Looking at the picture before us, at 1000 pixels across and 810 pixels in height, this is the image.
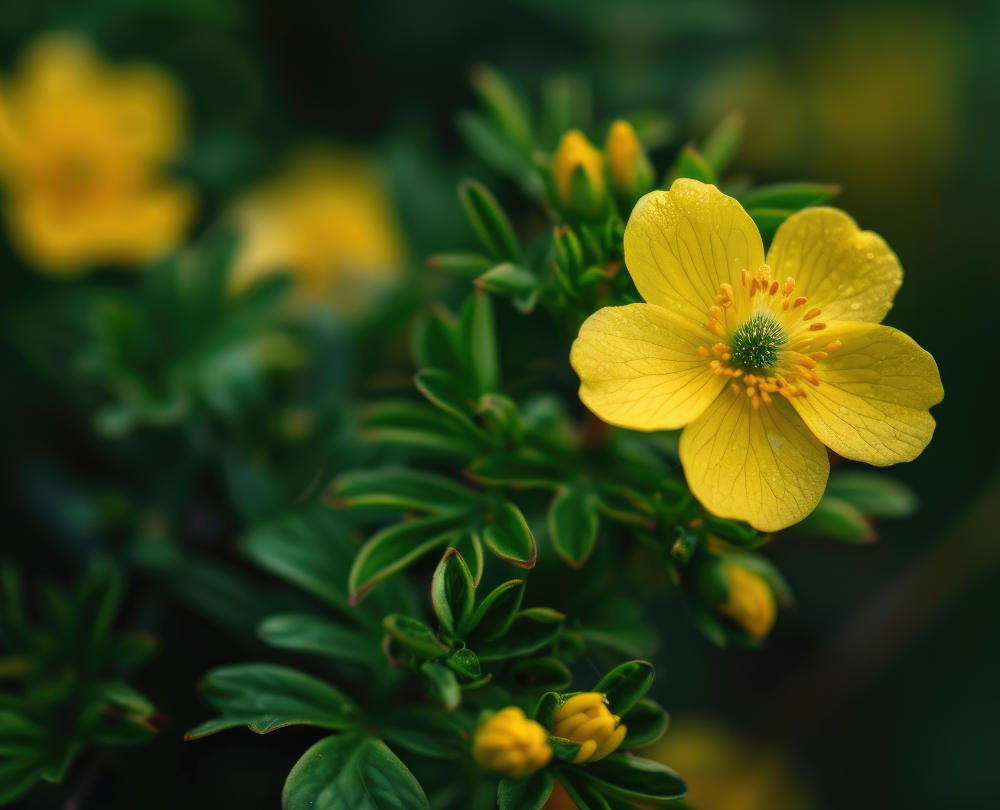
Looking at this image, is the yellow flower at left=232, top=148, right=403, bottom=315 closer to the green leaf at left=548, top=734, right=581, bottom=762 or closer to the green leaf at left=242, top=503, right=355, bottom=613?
the green leaf at left=242, top=503, right=355, bottom=613

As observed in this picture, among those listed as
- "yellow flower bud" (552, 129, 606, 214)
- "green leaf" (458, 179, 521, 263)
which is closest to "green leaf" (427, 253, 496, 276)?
"green leaf" (458, 179, 521, 263)

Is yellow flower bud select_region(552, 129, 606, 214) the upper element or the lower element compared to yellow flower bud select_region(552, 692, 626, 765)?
upper

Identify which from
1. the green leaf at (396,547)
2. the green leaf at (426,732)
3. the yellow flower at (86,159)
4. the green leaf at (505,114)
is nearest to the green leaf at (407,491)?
the green leaf at (396,547)

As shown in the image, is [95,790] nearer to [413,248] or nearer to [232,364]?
[232,364]

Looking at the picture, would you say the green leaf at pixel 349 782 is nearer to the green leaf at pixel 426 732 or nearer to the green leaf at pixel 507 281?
the green leaf at pixel 426 732

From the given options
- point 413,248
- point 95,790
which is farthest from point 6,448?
point 413,248

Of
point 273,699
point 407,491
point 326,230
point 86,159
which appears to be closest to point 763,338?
point 407,491
